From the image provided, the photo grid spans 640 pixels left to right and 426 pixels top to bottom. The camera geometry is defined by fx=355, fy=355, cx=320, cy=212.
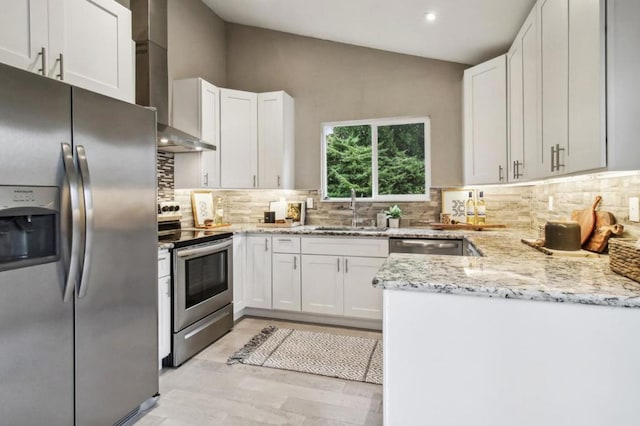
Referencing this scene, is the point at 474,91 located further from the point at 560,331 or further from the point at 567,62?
the point at 560,331

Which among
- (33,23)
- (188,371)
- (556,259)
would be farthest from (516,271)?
(33,23)

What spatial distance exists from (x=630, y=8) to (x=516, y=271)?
40.3 inches

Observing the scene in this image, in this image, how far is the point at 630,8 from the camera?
1268 mm

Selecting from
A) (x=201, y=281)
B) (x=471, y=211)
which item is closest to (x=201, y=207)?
(x=201, y=281)

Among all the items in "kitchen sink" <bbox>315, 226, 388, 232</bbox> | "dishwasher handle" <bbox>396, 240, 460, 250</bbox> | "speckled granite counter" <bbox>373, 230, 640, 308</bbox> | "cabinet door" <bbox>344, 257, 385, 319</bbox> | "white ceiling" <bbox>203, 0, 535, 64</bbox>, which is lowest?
"cabinet door" <bbox>344, 257, 385, 319</bbox>

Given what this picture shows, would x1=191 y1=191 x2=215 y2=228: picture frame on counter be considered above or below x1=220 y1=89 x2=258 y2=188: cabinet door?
below

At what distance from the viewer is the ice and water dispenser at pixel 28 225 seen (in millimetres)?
1348

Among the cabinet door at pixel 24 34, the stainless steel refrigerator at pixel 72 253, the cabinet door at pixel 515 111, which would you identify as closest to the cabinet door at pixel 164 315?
the stainless steel refrigerator at pixel 72 253

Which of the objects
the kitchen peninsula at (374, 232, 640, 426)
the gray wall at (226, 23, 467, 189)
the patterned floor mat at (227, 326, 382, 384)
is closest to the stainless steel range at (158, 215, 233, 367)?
the patterned floor mat at (227, 326, 382, 384)

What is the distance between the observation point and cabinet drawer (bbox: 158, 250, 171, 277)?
2422mm

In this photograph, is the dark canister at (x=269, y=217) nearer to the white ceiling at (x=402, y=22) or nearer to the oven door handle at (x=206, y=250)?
the oven door handle at (x=206, y=250)

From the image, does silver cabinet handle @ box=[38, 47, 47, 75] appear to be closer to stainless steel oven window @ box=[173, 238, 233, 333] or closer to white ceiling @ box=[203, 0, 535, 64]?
stainless steel oven window @ box=[173, 238, 233, 333]

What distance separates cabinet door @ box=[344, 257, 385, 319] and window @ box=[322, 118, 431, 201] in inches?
36.3

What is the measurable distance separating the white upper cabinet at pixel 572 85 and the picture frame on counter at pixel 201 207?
3.10m
